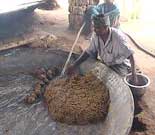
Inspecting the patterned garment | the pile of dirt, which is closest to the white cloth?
the patterned garment

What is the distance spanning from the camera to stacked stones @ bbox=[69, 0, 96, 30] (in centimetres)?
715

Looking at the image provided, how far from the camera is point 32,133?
141 inches

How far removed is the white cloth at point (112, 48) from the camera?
168 inches

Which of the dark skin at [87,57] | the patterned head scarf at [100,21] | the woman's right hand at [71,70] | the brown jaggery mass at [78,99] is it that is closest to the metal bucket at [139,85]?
the dark skin at [87,57]

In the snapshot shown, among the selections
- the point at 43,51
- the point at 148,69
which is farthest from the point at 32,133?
the point at 148,69

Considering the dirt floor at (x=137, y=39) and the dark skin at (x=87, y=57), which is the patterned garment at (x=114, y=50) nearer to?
the dark skin at (x=87, y=57)

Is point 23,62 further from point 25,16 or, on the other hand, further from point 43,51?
point 25,16

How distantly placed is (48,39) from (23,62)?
1.52 meters

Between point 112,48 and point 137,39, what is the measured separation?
9.09 feet

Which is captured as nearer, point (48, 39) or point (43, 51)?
point (43, 51)

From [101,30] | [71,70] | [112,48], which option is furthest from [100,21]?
[71,70]

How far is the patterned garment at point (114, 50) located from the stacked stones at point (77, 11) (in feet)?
9.20

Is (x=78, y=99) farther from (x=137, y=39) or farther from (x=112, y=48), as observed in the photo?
(x=137, y=39)

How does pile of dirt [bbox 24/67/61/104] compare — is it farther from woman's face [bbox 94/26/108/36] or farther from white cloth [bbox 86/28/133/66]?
woman's face [bbox 94/26/108/36]
